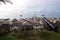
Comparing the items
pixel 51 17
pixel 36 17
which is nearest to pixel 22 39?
pixel 36 17

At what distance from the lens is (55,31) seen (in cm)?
748

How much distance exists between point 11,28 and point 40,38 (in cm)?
179

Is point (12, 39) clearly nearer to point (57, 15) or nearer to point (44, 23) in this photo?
point (44, 23)

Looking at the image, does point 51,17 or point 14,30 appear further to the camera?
point 51,17

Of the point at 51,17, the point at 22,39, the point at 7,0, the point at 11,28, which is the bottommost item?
the point at 22,39

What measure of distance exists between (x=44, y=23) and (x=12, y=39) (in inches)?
106

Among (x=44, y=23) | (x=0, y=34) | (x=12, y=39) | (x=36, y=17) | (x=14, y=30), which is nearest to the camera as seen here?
(x=12, y=39)

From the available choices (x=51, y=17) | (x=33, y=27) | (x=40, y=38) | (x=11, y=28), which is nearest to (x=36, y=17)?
(x=51, y=17)

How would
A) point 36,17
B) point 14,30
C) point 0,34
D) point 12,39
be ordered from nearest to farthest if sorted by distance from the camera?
1. point 12,39
2. point 0,34
3. point 14,30
4. point 36,17

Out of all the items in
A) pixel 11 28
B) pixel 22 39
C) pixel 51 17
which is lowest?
pixel 22 39

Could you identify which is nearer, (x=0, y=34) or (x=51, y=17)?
(x=0, y=34)

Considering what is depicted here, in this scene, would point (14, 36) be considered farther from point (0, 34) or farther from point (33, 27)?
point (33, 27)

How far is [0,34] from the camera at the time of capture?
22.6 feet

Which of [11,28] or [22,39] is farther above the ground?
[11,28]
